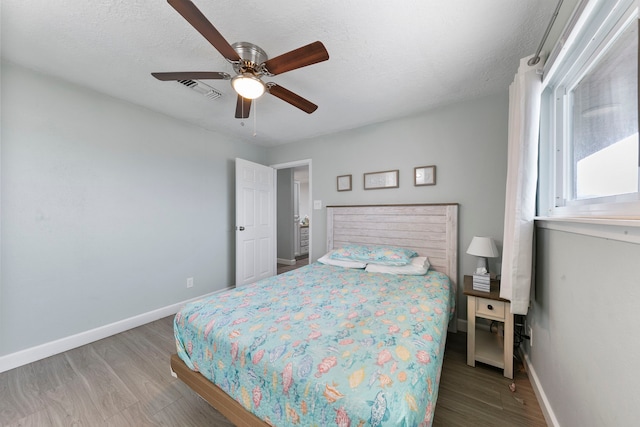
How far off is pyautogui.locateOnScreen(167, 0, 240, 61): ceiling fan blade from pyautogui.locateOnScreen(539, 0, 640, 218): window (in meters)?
1.68

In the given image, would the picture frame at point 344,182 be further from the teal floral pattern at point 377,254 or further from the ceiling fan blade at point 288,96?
the ceiling fan blade at point 288,96

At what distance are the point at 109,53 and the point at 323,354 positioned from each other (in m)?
2.54

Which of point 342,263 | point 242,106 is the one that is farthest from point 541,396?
point 242,106

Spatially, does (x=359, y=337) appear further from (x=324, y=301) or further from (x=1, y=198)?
(x=1, y=198)

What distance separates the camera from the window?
88 cm

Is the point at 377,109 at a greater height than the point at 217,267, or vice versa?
the point at 377,109

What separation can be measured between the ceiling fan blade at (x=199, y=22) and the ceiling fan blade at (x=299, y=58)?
247mm

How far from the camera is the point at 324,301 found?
163 cm

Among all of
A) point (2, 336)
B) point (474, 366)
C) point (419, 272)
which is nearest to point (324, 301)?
point (419, 272)

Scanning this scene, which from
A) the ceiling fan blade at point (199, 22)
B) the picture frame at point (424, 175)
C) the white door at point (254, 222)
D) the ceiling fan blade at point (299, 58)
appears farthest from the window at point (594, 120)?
the white door at point (254, 222)

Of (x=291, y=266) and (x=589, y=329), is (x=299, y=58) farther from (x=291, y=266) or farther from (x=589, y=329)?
(x=291, y=266)

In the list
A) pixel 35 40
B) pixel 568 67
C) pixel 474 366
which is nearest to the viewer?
pixel 568 67

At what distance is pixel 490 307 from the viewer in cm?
181

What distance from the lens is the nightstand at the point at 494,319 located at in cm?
171
